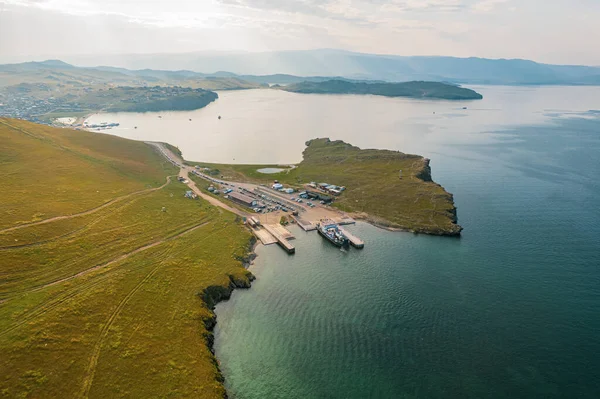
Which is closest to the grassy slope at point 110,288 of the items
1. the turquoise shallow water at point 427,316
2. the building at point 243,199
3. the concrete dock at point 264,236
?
the concrete dock at point 264,236

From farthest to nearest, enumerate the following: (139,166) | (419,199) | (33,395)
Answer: (139,166) → (419,199) → (33,395)

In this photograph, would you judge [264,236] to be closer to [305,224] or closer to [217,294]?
[305,224]

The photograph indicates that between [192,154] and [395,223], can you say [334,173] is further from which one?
[192,154]

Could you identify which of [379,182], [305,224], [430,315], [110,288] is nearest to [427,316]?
[430,315]

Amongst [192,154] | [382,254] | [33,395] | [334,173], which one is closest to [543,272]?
[382,254]

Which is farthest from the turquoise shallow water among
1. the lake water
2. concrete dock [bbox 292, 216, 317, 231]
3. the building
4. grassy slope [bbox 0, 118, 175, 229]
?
the lake water
